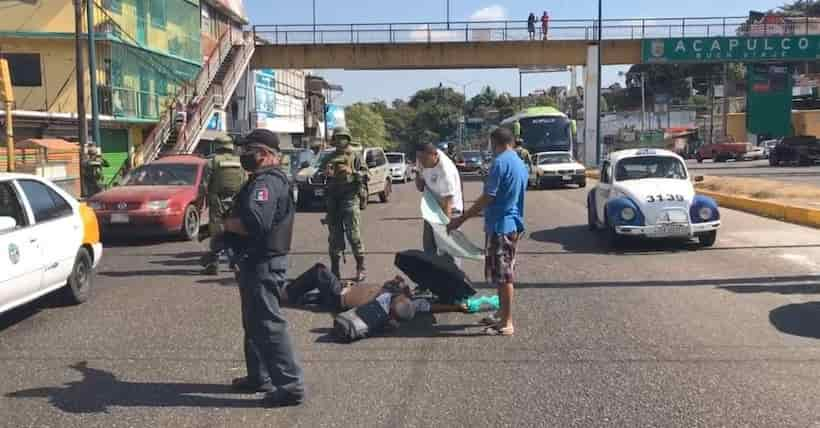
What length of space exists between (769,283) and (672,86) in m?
107

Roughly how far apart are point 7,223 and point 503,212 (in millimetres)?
4327

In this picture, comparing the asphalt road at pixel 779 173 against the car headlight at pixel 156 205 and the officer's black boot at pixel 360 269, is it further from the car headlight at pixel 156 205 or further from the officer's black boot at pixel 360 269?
the car headlight at pixel 156 205

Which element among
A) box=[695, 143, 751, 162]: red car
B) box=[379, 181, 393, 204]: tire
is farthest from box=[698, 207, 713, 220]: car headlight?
box=[695, 143, 751, 162]: red car

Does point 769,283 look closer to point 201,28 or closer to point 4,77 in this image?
point 4,77

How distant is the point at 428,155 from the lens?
8102mm

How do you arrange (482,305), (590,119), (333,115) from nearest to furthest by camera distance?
1. (482,305)
2. (590,119)
3. (333,115)

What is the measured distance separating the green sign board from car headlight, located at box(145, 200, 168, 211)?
30.2m

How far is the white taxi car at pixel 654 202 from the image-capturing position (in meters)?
11.7

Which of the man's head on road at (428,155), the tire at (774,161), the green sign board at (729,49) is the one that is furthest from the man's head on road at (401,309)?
the tire at (774,161)

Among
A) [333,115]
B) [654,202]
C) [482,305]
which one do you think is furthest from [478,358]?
[333,115]

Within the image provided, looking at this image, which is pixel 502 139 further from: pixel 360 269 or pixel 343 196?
pixel 360 269

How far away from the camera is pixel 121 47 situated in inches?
1204

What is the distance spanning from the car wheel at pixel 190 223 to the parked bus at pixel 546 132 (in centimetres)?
2415

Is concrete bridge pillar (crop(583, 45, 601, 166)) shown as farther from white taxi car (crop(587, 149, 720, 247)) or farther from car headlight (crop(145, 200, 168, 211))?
car headlight (crop(145, 200, 168, 211))
